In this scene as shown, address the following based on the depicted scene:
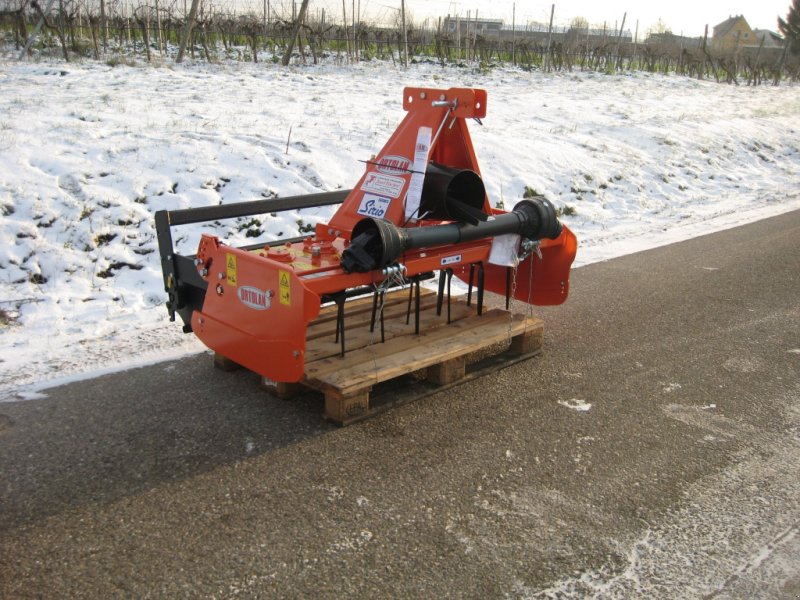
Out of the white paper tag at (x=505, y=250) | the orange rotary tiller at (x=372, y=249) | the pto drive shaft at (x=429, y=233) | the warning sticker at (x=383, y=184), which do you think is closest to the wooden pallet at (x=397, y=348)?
the orange rotary tiller at (x=372, y=249)

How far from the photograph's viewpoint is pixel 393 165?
4.89m

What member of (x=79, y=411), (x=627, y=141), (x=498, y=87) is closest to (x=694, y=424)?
(x=79, y=411)

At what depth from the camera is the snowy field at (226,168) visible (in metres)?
5.72

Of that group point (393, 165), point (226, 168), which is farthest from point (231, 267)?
point (226, 168)

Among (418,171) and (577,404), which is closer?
(577,404)

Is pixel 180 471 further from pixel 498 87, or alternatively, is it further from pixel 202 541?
pixel 498 87

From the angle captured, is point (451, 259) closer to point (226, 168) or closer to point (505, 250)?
point (505, 250)

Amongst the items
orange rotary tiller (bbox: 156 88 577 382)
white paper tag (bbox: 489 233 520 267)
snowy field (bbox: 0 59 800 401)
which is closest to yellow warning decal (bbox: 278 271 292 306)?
orange rotary tiller (bbox: 156 88 577 382)

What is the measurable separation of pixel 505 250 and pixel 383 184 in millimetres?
892

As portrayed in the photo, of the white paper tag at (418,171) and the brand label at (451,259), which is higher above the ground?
the white paper tag at (418,171)

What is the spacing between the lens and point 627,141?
13.4 m

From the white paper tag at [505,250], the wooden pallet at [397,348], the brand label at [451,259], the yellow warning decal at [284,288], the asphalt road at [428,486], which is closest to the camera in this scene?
the asphalt road at [428,486]

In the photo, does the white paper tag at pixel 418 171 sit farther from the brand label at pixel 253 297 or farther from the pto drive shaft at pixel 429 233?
the brand label at pixel 253 297

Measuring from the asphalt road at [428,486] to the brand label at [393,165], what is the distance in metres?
1.42
